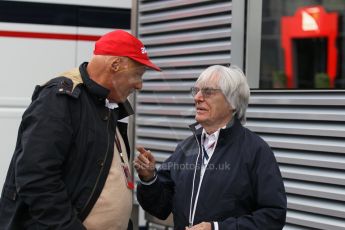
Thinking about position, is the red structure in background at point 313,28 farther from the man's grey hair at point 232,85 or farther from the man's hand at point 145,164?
the man's hand at point 145,164

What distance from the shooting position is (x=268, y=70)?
4613 mm

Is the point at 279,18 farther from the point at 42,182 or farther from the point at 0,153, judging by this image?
the point at 42,182

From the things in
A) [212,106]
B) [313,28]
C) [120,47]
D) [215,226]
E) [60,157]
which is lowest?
[215,226]

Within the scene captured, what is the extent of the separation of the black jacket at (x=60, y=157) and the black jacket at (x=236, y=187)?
16.0 inches

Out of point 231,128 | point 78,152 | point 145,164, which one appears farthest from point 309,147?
point 78,152

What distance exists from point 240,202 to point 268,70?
2.01m

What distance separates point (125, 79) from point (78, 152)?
0.38 m

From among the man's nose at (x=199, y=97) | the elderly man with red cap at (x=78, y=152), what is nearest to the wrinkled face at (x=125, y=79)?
the elderly man with red cap at (x=78, y=152)

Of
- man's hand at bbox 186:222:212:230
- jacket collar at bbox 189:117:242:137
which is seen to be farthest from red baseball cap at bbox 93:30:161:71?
man's hand at bbox 186:222:212:230

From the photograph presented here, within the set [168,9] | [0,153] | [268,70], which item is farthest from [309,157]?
[0,153]

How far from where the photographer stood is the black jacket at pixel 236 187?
8.88ft

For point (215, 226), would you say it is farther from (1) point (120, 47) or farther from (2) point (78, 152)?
(1) point (120, 47)

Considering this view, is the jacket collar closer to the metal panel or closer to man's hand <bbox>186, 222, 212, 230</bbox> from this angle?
man's hand <bbox>186, 222, 212, 230</bbox>

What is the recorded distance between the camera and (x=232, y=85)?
2.86 m
